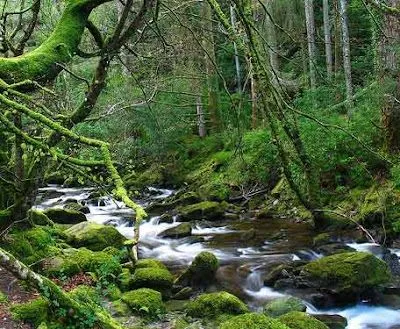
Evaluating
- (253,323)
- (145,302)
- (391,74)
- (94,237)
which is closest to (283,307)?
(253,323)

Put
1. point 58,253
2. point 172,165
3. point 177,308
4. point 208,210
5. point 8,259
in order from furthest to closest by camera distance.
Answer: point 172,165
point 208,210
point 58,253
point 177,308
point 8,259

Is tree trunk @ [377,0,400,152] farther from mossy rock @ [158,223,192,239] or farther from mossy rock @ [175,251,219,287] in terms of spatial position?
mossy rock @ [175,251,219,287]

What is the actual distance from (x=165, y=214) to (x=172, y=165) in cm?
671

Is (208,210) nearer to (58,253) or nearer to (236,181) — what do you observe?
(236,181)

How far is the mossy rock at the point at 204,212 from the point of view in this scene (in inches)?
581

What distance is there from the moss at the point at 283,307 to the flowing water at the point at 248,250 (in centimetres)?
48

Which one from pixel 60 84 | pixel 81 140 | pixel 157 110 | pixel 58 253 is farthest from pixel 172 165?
pixel 81 140

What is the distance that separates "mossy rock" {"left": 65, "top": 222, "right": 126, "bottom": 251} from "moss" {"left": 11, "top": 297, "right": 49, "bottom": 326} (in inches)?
162

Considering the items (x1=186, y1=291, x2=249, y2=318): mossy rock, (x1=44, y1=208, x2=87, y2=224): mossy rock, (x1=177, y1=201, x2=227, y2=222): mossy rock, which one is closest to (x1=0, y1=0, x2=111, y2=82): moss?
(x1=186, y1=291, x2=249, y2=318): mossy rock

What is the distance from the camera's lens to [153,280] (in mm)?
8484

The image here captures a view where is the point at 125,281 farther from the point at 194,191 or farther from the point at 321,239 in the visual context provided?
the point at 194,191

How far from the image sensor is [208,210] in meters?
14.9

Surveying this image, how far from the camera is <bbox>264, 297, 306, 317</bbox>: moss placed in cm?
771

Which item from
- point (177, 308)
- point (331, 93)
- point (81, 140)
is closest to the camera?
point (81, 140)
